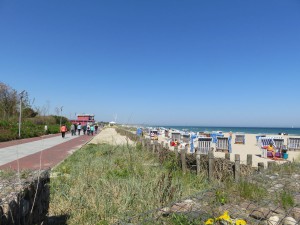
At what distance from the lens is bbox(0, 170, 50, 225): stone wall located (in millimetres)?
2156

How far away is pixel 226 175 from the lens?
6688mm

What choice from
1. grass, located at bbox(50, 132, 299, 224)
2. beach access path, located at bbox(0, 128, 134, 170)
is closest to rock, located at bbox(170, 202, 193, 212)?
grass, located at bbox(50, 132, 299, 224)

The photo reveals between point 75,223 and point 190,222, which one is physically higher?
point 190,222

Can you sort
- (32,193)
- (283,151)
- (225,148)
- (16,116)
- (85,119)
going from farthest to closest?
(85,119) → (16,116) → (225,148) → (283,151) → (32,193)

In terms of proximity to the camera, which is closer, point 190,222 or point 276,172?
point 190,222

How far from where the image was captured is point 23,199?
8.14ft

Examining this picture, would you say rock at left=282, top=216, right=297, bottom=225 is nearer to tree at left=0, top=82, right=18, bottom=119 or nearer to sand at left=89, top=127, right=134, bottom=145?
sand at left=89, top=127, right=134, bottom=145

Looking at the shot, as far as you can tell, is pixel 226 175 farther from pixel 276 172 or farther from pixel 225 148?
pixel 225 148

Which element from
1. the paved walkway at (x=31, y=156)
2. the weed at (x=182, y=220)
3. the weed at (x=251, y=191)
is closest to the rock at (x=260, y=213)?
the weed at (x=251, y=191)

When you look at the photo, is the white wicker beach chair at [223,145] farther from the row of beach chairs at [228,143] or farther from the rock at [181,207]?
the rock at [181,207]

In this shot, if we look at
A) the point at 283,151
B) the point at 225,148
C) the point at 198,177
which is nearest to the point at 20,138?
the point at 225,148

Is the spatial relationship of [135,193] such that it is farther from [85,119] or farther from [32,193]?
[85,119]

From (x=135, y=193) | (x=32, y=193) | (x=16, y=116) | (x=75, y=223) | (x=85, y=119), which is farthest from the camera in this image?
(x=85, y=119)

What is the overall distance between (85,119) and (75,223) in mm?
63320
